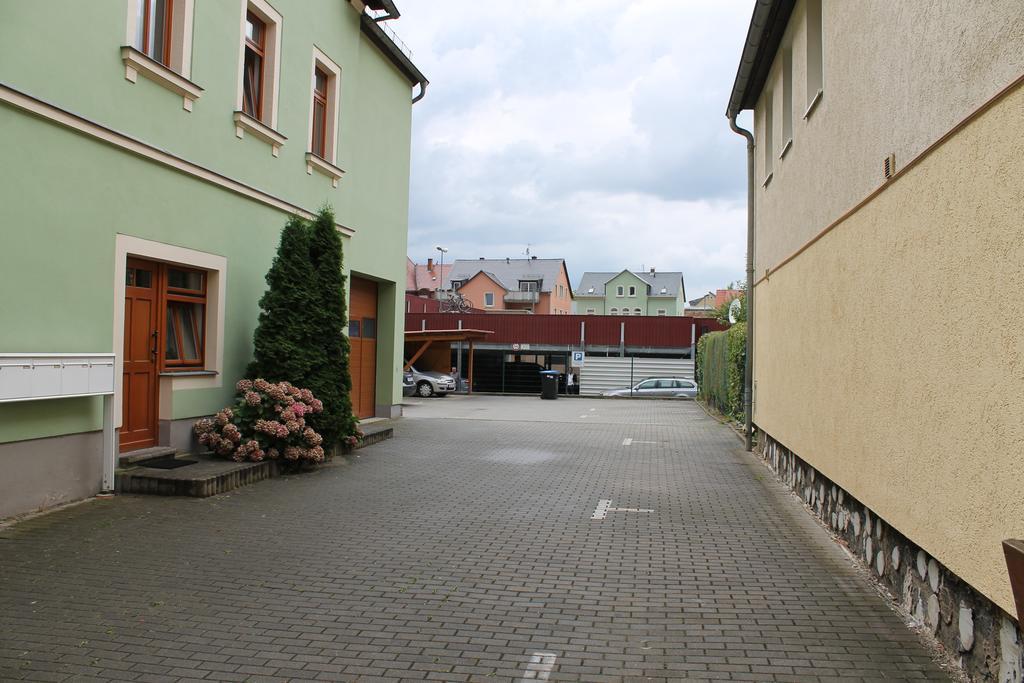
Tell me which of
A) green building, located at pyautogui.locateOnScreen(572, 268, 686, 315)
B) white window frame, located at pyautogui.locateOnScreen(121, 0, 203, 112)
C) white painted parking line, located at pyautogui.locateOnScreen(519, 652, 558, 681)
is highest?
green building, located at pyautogui.locateOnScreen(572, 268, 686, 315)

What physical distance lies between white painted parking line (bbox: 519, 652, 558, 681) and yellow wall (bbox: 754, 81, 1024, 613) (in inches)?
84.3

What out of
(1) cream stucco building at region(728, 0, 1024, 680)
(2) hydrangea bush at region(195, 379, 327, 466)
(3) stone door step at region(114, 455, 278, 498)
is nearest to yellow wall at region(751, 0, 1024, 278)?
(1) cream stucco building at region(728, 0, 1024, 680)

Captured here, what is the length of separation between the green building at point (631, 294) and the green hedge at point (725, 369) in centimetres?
6349

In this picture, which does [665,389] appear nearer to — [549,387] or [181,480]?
[549,387]

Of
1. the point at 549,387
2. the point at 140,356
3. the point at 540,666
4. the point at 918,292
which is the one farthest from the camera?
the point at 549,387

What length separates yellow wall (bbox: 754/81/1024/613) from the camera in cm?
358

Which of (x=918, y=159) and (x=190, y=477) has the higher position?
(x=918, y=159)

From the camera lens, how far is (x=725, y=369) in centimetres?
2072

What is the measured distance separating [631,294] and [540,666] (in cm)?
9015

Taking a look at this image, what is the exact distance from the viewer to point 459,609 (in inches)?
197

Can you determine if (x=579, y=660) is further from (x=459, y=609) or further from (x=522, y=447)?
(x=522, y=447)

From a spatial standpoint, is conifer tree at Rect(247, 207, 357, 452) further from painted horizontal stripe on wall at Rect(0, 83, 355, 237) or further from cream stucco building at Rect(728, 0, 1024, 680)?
cream stucco building at Rect(728, 0, 1024, 680)

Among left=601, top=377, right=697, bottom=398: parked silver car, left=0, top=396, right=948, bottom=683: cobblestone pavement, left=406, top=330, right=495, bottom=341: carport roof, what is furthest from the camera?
left=601, top=377, right=697, bottom=398: parked silver car

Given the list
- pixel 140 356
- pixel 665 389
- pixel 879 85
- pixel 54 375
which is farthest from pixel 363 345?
pixel 665 389
